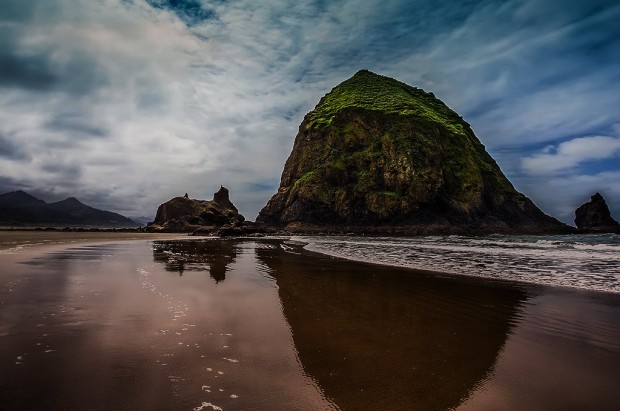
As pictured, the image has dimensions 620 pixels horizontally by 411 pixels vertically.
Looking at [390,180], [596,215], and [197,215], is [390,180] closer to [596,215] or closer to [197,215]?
[197,215]

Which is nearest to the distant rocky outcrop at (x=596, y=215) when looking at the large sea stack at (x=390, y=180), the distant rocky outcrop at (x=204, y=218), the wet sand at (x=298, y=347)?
the large sea stack at (x=390, y=180)

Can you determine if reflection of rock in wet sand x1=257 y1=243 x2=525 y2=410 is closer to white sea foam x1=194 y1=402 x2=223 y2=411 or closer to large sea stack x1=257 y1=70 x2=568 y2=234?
white sea foam x1=194 y1=402 x2=223 y2=411

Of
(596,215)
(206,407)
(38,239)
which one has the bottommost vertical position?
(206,407)

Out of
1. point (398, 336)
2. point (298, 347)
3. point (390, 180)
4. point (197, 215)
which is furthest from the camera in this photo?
point (197, 215)

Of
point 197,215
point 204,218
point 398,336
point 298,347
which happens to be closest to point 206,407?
point 298,347

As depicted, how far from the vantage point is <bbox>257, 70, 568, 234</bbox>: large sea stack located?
61.8 m

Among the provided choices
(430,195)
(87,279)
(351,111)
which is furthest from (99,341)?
(351,111)

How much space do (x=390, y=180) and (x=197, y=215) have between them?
135ft

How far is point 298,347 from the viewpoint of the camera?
421 cm

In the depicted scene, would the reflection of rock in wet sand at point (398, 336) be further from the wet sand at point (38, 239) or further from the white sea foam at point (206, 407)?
the wet sand at point (38, 239)

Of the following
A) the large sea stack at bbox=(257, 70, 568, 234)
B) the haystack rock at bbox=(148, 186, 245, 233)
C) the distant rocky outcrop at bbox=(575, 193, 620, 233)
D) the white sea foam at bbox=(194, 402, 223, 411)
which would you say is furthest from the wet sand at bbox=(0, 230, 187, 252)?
the distant rocky outcrop at bbox=(575, 193, 620, 233)

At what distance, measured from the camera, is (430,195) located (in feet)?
203

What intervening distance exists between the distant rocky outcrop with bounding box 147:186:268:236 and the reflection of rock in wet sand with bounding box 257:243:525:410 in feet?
126

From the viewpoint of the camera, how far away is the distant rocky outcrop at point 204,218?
50.5 metres
